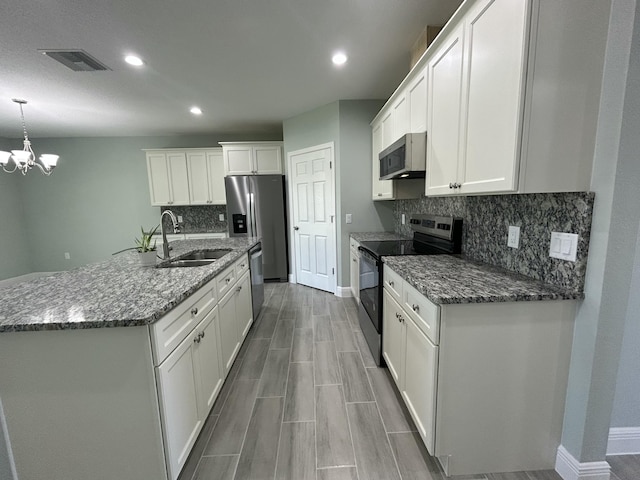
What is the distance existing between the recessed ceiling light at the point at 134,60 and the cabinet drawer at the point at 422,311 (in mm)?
2974

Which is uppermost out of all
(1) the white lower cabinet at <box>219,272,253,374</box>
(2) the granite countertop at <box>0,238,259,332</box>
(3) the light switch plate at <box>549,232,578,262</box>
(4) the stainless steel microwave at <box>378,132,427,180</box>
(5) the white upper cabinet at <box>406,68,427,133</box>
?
(5) the white upper cabinet at <box>406,68,427,133</box>

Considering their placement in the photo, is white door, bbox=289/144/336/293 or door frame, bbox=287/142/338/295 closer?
door frame, bbox=287/142/338/295

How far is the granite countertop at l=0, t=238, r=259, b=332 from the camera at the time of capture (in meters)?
1.02

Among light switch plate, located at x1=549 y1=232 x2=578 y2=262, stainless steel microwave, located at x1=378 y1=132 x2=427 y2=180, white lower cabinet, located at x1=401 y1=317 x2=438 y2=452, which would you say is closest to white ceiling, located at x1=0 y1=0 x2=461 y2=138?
stainless steel microwave, located at x1=378 y1=132 x2=427 y2=180

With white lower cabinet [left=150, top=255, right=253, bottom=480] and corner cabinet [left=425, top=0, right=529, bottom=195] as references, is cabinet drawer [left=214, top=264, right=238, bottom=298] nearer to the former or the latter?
white lower cabinet [left=150, top=255, right=253, bottom=480]

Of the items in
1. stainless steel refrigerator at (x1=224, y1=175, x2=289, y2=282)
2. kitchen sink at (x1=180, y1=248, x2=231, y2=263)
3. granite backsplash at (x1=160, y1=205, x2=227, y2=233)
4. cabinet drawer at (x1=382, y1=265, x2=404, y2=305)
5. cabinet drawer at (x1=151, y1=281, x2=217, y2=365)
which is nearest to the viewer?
cabinet drawer at (x1=151, y1=281, x2=217, y2=365)

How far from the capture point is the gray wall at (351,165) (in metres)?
3.51

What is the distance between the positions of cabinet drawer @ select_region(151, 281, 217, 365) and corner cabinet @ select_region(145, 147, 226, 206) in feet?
12.3

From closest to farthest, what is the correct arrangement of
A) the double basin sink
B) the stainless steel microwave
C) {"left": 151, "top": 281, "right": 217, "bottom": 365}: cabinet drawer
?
{"left": 151, "top": 281, "right": 217, "bottom": 365}: cabinet drawer
the stainless steel microwave
the double basin sink

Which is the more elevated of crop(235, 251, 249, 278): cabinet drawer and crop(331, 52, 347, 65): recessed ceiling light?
crop(331, 52, 347, 65): recessed ceiling light

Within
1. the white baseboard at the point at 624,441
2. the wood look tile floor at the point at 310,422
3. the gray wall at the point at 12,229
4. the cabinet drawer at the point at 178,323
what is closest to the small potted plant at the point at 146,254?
the cabinet drawer at the point at 178,323

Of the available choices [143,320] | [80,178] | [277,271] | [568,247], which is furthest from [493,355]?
[80,178]

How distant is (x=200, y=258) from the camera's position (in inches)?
102

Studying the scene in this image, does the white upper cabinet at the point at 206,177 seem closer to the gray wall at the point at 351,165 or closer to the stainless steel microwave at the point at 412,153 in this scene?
the gray wall at the point at 351,165
